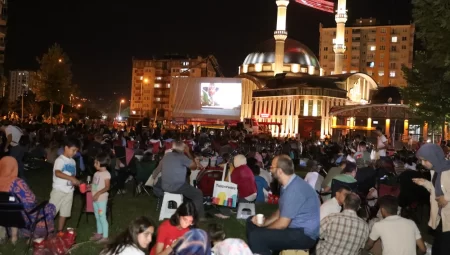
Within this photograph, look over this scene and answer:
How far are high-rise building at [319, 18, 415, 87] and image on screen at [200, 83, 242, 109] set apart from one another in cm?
5244

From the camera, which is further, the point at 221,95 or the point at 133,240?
the point at 221,95

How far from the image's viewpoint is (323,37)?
367ft

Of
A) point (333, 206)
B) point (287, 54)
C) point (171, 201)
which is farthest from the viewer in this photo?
point (287, 54)

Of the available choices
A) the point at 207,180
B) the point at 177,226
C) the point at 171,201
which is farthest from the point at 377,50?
the point at 177,226

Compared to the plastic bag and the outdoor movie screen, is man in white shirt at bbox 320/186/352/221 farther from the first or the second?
the outdoor movie screen

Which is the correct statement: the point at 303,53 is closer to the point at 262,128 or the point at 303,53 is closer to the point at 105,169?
the point at 262,128

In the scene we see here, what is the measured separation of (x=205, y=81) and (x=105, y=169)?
5224 cm

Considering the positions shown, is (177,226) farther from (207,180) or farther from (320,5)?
(320,5)

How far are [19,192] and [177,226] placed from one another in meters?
3.00

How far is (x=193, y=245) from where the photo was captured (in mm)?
4840

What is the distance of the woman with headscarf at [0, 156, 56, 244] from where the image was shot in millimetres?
7461

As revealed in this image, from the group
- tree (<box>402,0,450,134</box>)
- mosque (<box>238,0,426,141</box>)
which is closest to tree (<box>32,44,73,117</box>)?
mosque (<box>238,0,426,141</box>)

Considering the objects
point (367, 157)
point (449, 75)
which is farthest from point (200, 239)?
point (449, 75)

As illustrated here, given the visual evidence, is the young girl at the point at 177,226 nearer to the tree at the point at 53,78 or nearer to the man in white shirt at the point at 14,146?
the man in white shirt at the point at 14,146
